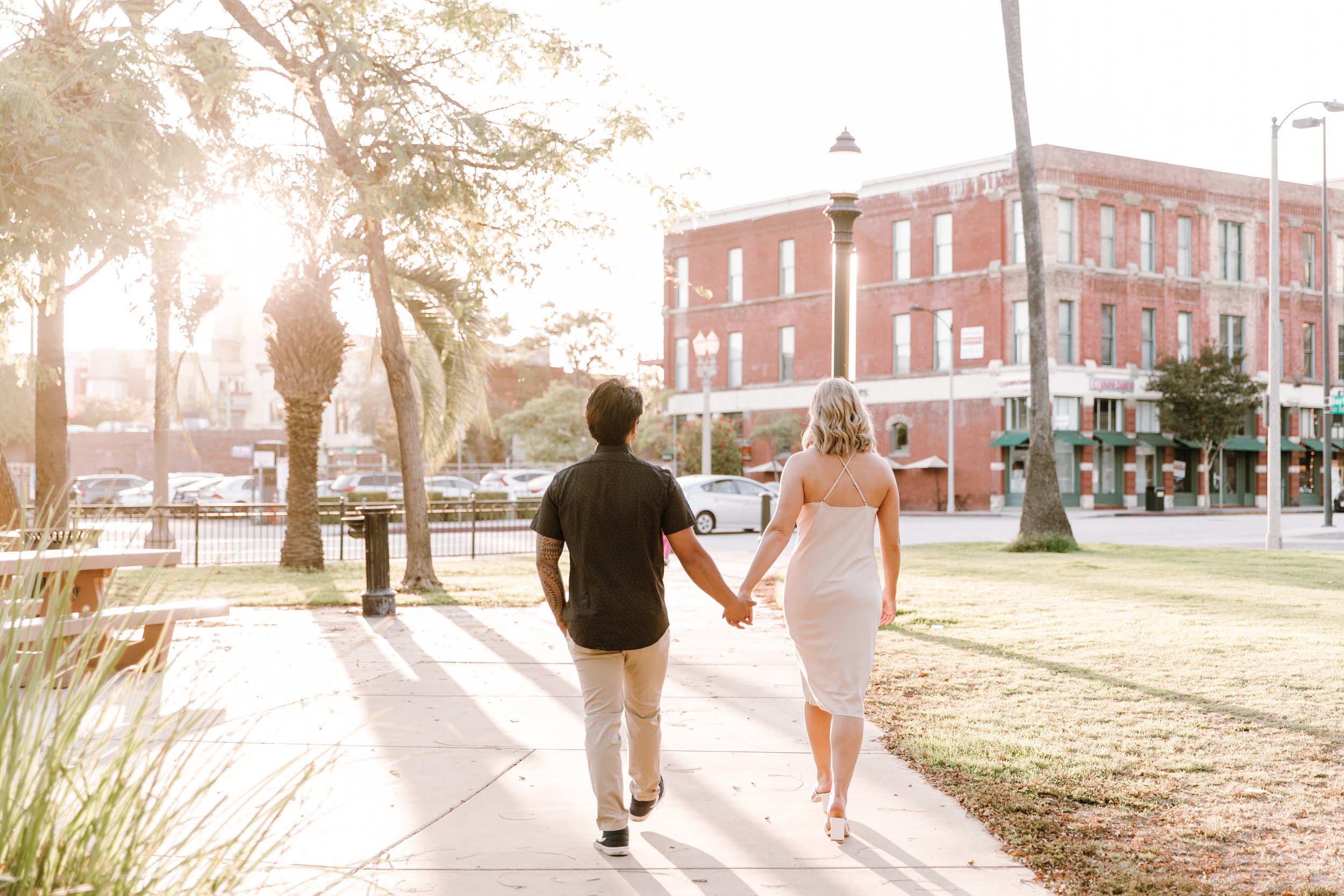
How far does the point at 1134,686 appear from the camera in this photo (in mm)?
7777

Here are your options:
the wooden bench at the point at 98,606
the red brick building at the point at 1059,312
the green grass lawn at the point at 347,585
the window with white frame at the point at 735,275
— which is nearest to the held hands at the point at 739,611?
the wooden bench at the point at 98,606

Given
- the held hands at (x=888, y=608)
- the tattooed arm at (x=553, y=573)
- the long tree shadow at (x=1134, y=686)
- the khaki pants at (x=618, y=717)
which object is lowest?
the long tree shadow at (x=1134, y=686)

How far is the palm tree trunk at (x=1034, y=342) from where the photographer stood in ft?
66.6

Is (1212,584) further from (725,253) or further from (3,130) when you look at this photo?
(725,253)

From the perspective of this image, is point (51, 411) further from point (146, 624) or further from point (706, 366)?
point (706, 366)

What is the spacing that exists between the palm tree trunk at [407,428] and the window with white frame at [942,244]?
35.6 metres

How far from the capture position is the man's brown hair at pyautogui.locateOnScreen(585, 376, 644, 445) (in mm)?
4844

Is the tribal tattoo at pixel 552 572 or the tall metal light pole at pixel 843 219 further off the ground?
the tall metal light pole at pixel 843 219

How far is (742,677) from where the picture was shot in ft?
27.5

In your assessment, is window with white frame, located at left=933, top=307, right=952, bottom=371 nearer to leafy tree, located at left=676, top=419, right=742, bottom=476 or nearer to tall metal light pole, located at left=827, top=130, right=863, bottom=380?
leafy tree, located at left=676, top=419, right=742, bottom=476

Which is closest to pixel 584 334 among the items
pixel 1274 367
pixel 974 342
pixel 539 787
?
pixel 974 342

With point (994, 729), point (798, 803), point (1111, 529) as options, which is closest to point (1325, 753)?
point (994, 729)

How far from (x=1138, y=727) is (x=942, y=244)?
42241mm

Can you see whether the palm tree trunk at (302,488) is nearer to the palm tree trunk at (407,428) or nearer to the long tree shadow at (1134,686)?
the palm tree trunk at (407,428)
